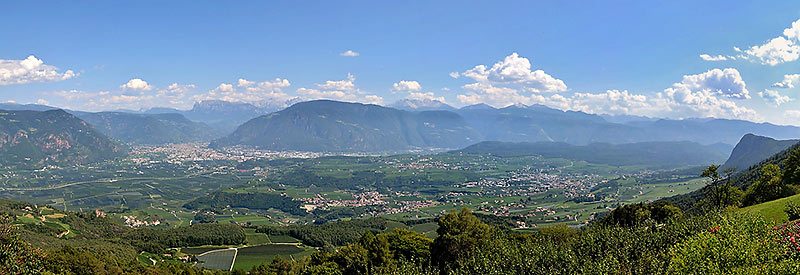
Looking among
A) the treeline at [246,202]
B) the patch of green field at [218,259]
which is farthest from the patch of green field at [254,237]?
the treeline at [246,202]

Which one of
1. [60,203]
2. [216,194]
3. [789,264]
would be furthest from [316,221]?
[789,264]

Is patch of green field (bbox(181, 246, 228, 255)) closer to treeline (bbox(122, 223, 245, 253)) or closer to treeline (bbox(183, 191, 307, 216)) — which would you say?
treeline (bbox(122, 223, 245, 253))

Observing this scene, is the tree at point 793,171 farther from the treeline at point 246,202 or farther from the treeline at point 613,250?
the treeline at point 246,202

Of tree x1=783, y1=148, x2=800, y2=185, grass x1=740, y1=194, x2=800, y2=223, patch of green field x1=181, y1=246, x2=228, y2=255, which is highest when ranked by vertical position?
tree x1=783, y1=148, x2=800, y2=185

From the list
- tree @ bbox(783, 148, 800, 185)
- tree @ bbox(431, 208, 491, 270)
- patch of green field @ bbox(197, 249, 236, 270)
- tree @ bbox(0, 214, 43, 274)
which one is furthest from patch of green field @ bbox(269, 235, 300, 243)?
tree @ bbox(783, 148, 800, 185)

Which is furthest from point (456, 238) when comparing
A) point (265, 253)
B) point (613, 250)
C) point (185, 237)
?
point (185, 237)

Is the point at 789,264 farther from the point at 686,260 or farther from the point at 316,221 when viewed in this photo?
the point at 316,221

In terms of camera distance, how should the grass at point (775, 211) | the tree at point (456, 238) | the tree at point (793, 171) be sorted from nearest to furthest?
1. the grass at point (775, 211)
2. the tree at point (456, 238)
3. the tree at point (793, 171)

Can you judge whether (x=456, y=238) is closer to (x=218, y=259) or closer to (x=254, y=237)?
(x=218, y=259)
